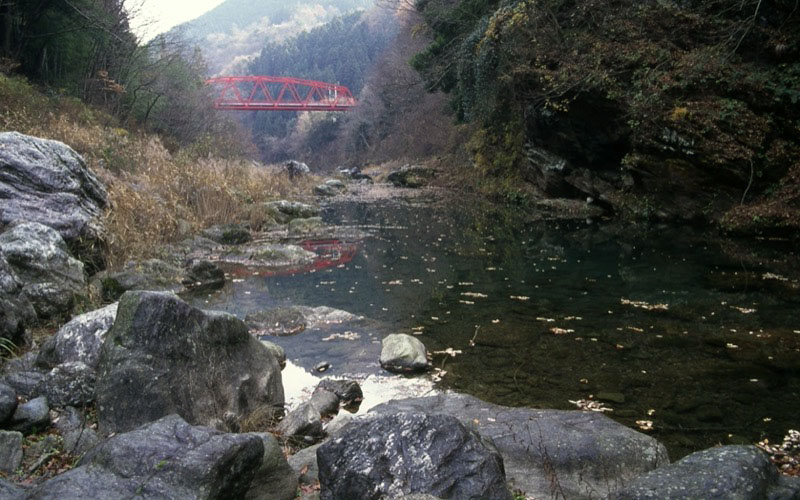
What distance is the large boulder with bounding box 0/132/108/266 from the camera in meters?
7.29

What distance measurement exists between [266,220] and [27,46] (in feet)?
29.8

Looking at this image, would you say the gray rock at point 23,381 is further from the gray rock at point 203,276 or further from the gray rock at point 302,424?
the gray rock at point 203,276

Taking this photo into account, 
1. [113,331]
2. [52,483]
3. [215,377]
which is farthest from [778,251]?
[52,483]

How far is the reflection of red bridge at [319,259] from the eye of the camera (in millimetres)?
9531

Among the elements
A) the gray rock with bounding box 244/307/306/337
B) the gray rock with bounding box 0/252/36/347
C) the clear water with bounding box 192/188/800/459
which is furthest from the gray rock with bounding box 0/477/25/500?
A: the gray rock with bounding box 244/307/306/337

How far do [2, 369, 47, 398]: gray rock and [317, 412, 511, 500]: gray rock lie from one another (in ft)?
7.73

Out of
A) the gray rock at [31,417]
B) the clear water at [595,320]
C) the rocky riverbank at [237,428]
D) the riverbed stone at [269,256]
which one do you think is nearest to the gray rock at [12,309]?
the rocky riverbank at [237,428]

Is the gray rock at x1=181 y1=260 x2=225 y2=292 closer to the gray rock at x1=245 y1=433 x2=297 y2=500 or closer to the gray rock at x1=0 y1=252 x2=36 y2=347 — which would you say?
the gray rock at x1=0 y1=252 x2=36 y2=347

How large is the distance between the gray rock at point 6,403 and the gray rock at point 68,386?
37 cm

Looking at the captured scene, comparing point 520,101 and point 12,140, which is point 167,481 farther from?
point 520,101

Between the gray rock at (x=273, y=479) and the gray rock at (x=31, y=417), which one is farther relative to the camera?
the gray rock at (x=31, y=417)

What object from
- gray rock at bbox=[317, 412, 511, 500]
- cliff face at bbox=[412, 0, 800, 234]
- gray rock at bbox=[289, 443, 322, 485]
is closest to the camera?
gray rock at bbox=[317, 412, 511, 500]

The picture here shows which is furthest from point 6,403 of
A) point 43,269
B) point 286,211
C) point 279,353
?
point 286,211

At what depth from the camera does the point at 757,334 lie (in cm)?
577
